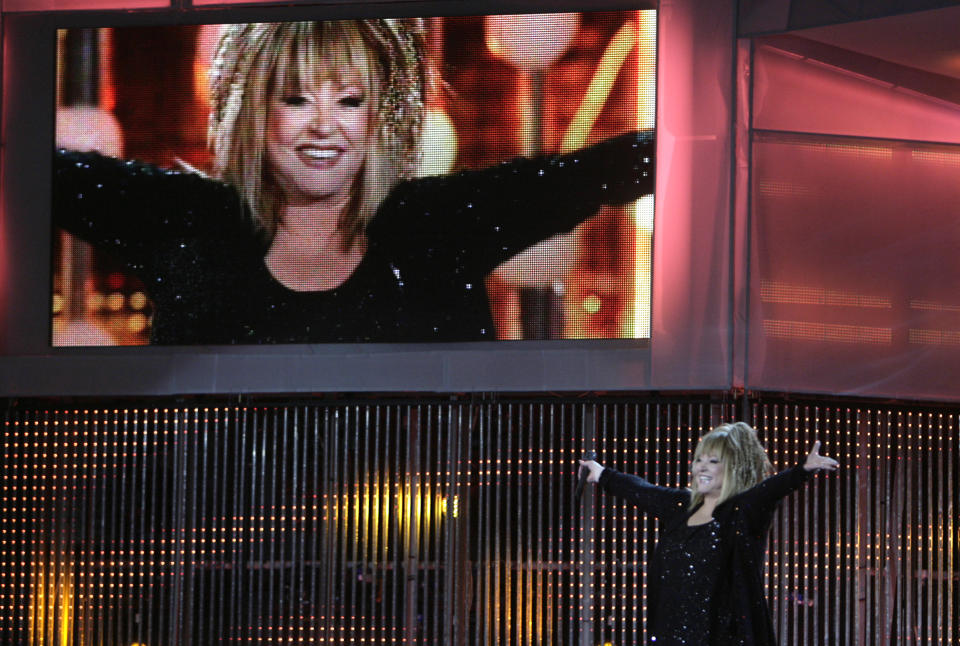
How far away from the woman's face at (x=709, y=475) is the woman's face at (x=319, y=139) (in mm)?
2879

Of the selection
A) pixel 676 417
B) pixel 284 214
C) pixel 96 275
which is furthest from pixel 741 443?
pixel 96 275

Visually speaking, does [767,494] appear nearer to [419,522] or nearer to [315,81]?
[419,522]

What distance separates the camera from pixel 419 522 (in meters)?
7.09

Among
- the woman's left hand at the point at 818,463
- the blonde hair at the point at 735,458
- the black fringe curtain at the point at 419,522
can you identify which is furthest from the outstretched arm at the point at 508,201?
the woman's left hand at the point at 818,463

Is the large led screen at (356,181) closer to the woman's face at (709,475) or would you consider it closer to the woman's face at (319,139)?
the woman's face at (319,139)

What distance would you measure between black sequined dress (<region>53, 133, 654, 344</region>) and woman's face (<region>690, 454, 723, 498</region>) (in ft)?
7.16

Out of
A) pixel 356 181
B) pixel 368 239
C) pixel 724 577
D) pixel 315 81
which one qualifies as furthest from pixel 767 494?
pixel 315 81

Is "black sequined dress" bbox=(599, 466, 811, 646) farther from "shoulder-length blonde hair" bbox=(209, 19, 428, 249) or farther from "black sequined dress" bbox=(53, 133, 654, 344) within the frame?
"shoulder-length blonde hair" bbox=(209, 19, 428, 249)

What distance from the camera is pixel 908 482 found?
6.84 m

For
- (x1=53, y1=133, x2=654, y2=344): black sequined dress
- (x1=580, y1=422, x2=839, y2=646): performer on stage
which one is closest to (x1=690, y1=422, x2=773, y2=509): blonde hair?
(x1=580, y1=422, x2=839, y2=646): performer on stage

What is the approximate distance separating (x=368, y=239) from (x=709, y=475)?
2.71m

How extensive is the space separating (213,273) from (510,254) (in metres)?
1.47

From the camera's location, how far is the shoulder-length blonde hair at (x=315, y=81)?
23.5 feet

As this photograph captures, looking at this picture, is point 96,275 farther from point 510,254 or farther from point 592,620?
point 592,620
